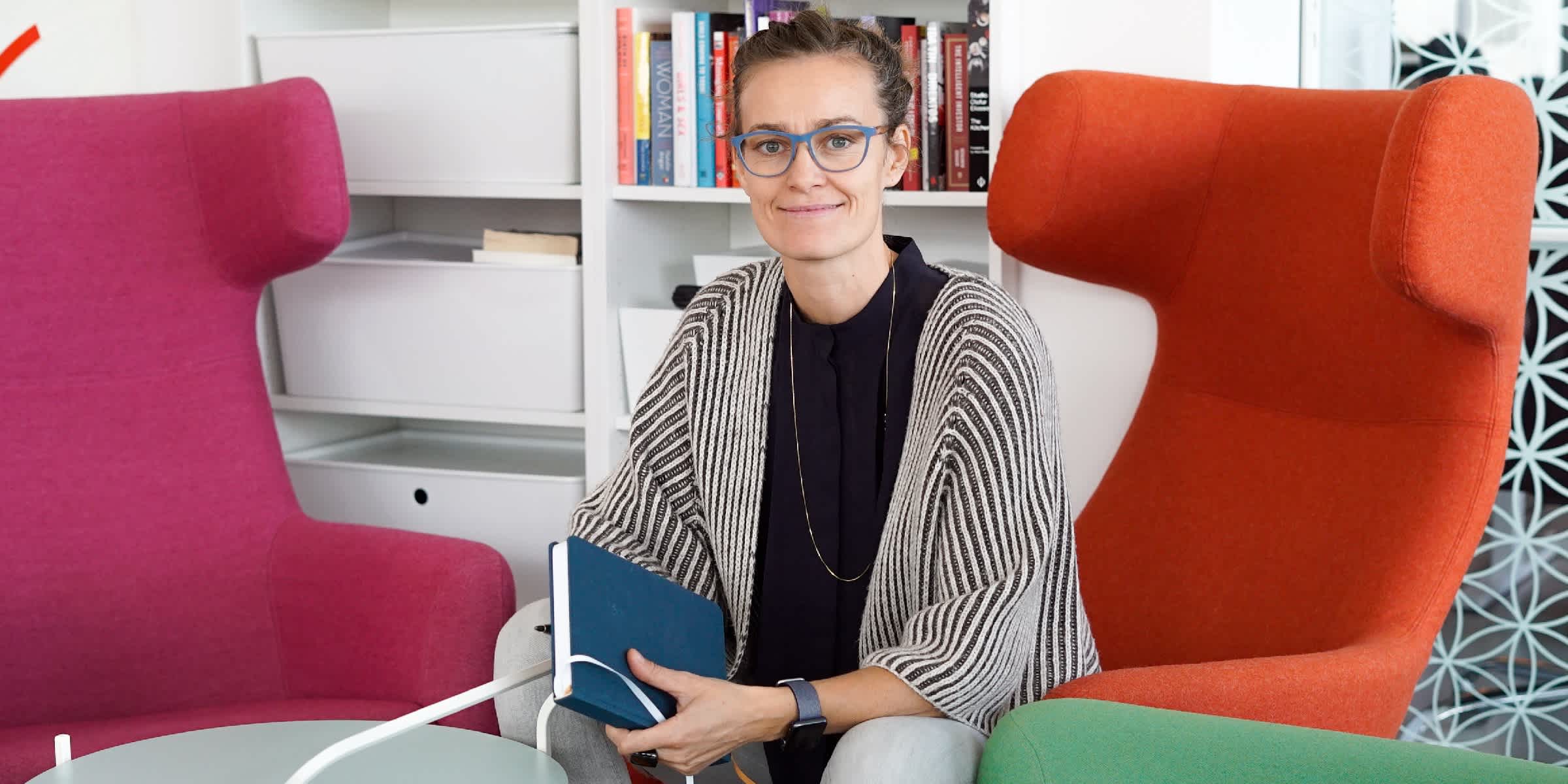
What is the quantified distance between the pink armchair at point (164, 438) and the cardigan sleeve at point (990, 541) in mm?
653

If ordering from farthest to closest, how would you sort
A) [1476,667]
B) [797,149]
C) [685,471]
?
[1476,667]
[685,471]
[797,149]

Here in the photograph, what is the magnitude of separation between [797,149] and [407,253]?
4.14 feet

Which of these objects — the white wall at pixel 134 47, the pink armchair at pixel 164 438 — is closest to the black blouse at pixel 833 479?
the pink armchair at pixel 164 438

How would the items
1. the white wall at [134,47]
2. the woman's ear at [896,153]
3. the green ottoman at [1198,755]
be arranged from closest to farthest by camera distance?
the green ottoman at [1198,755] < the woman's ear at [896,153] < the white wall at [134,47]

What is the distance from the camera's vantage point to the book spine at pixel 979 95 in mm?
1974

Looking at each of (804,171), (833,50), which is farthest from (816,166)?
(833,50)

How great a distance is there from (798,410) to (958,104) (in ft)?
2.35

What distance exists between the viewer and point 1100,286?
187 cm

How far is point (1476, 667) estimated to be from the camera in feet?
7.31

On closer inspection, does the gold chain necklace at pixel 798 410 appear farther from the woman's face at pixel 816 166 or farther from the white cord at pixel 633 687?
the white cord at pixel 633 687

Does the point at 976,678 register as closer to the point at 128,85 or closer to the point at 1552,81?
the point at 1552,81

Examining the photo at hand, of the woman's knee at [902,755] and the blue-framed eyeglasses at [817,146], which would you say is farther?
the blue-framed eyeglasses at [817,146]

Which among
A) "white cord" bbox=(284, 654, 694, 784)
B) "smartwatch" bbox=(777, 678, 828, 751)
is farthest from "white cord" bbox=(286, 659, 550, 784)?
"smartwatch" bbox=(777, 678, 828, 751)

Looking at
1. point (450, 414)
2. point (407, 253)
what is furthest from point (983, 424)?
point (407, 253)
